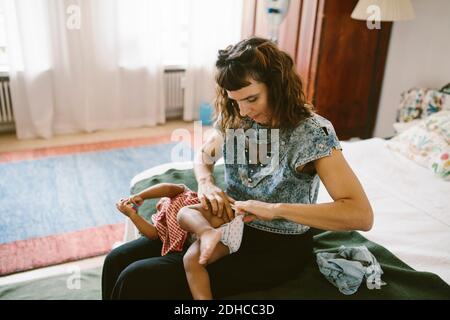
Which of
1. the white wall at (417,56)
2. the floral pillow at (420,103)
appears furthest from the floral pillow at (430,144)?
the white wall at (417,56)

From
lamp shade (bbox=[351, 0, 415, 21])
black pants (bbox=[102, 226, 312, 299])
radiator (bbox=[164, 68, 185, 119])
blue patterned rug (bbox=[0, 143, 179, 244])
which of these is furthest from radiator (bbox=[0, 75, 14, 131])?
lamp shade (bbox=[351, 0, 415, 21])

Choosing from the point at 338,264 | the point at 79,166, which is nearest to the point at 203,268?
the point at 338,264

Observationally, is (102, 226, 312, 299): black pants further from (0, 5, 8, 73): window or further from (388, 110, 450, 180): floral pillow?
(0, 5, 8, 73): window

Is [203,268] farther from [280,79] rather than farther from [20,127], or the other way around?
[20,127]

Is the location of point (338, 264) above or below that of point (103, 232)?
above

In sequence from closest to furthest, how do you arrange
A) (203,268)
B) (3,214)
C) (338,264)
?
(203,268), (338,264), (3,214)

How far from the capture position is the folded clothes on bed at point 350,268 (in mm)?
1209

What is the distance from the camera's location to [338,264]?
1.24 metres

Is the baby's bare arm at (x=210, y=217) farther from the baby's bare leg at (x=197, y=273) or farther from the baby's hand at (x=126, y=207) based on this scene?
the baby's hand at (x=126, y=207)

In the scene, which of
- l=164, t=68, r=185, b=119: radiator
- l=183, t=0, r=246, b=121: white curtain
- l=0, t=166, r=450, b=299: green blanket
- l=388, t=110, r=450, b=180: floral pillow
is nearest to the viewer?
l=0, t=166, r=450, b=299: green blanket

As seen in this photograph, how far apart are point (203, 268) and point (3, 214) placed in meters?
1.86

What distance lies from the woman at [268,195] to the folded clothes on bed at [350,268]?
71 mm

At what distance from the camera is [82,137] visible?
371cm

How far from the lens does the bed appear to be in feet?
4.05
